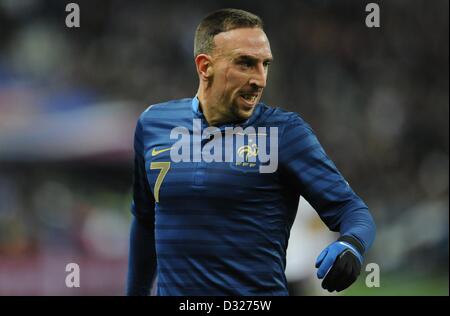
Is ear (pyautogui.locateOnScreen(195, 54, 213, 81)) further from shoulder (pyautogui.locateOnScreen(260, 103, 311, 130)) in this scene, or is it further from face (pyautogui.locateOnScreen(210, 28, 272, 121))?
shoulder (pyautogui.locateOnScreen(260, 103, 311, 130))

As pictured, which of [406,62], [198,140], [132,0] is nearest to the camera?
[198,140]

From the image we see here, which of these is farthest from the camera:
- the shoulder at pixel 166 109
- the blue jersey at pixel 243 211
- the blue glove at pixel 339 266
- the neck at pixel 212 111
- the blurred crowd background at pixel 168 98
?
the blurred crowd background at pixel 168 98

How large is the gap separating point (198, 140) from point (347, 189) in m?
0.75

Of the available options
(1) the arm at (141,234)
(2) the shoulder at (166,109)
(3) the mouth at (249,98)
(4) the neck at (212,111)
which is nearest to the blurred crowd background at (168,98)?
(1) the arm at (141,234)

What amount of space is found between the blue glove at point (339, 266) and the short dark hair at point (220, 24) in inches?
45.1

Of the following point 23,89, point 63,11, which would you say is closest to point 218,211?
point 23,89

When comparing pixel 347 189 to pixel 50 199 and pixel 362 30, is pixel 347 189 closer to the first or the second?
pixel 50 199

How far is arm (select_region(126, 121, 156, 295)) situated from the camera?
423cm

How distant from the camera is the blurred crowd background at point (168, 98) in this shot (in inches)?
375

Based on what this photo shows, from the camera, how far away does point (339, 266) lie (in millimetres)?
3367

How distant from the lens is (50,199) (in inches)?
381

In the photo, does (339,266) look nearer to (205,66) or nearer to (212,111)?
(212,111)

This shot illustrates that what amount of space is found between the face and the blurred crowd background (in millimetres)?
5460

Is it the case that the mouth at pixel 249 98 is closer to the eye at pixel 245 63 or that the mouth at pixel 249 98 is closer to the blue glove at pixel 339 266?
the eye at pixel 245 63
